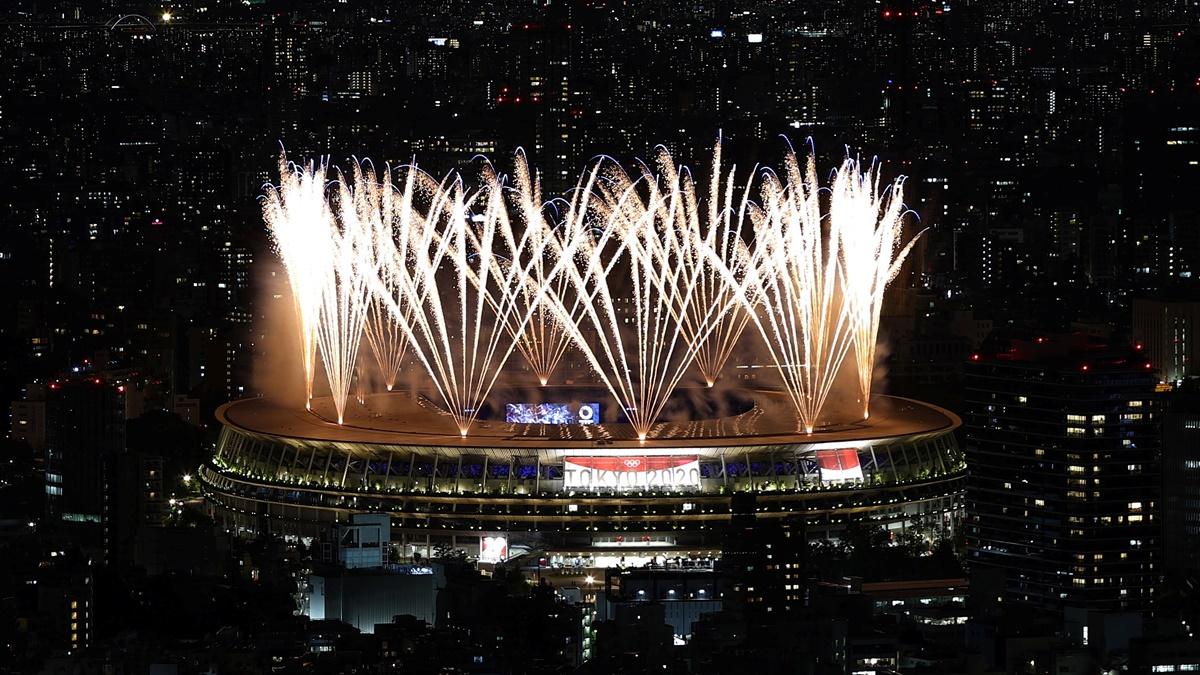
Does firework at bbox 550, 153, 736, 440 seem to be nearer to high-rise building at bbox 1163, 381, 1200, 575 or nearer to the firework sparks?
the firework sparks

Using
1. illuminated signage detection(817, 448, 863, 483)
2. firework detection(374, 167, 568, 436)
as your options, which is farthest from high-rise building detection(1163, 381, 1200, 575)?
firework detection(374, 167, 568, 436)

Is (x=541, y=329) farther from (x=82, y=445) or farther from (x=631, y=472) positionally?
(x=631, y=472)

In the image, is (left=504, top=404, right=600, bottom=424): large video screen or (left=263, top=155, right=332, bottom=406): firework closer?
(left=263, top=155, right=332, bottom=406): firework

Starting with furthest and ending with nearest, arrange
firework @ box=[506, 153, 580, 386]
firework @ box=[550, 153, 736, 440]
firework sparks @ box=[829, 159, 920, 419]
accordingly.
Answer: firework @ box=[506, 153, 580, 386], firework @ box=[550, 153, 736, 440], firework sparks @ box=[829, 159, 920, 419]

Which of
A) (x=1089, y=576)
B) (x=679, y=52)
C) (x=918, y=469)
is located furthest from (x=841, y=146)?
(x=1089, y=576)

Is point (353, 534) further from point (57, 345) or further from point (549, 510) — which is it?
point (57, 345)

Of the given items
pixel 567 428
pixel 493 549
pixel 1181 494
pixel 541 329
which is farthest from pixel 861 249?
pixel 541 329
